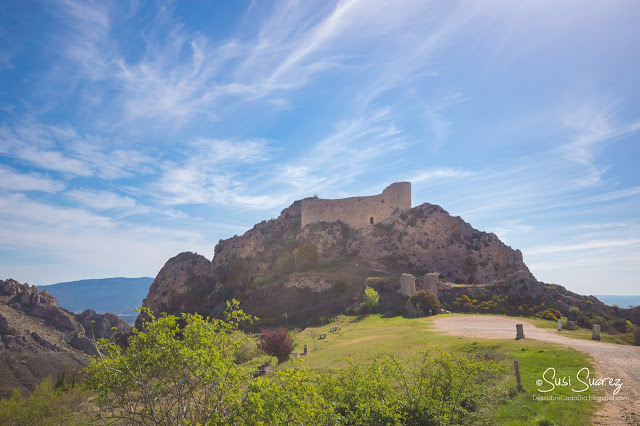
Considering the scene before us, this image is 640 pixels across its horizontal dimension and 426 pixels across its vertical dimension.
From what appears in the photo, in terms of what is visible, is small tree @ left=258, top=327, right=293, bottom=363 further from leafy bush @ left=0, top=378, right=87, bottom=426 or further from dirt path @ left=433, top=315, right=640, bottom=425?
dirt path @ left=433, top=315, right=640, bottom=425

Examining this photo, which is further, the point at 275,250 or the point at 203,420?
the point at 275,250

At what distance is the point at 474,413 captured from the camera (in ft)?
34.3

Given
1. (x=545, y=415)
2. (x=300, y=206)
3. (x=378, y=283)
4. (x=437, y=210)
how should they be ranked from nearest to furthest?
1. (x=545, y=415)
2. (x=378, y=283)
3. (x=437, y=210)
4. (x=300, y=206)

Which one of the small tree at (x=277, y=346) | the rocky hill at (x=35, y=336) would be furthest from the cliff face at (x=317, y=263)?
the small tree at (x=277, y=346)

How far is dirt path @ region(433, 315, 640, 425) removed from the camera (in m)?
9.39

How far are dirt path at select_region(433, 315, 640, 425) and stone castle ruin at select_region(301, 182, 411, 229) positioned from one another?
1463 inches

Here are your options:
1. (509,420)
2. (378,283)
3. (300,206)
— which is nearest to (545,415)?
(509,420)

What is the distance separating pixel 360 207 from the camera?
68.0 metres

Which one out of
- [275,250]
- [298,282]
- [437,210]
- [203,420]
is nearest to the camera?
[203,420]

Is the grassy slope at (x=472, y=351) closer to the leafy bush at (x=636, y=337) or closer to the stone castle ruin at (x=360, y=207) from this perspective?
the leafy bush at (x=636, y=337)

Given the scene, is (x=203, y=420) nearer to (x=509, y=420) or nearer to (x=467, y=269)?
(x=509, y=420)

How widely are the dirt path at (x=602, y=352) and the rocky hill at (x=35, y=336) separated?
2871 centimetres

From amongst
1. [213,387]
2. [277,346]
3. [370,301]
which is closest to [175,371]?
[213,387]

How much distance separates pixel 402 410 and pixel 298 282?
41163 mm
